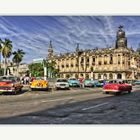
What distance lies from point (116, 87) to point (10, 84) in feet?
11.5

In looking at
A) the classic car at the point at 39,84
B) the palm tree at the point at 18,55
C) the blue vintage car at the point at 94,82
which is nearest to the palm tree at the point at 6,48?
the palm tree at the point at 18,55

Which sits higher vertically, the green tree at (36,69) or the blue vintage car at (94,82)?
the green tree at (36,69)

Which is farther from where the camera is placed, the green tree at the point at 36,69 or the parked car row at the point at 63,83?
the parked car row at the point at 63,83

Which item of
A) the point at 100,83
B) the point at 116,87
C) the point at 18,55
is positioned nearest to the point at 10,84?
the point at 18,55

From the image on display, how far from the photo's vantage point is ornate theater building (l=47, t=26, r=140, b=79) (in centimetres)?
1162

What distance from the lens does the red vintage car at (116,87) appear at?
12.4m

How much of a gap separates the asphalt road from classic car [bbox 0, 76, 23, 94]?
0.80ft

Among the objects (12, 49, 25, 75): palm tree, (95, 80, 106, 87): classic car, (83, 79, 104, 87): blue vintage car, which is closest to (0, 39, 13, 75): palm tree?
(12, 49, 25, 75): palm tree

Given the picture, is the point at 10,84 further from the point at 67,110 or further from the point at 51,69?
the point at 67,110

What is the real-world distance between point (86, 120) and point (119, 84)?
2.89m

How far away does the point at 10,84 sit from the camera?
11.7 metres

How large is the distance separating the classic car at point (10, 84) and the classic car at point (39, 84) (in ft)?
1.99

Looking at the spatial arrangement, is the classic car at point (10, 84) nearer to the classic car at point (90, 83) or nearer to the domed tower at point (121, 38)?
the classic car at point (90, 83)
